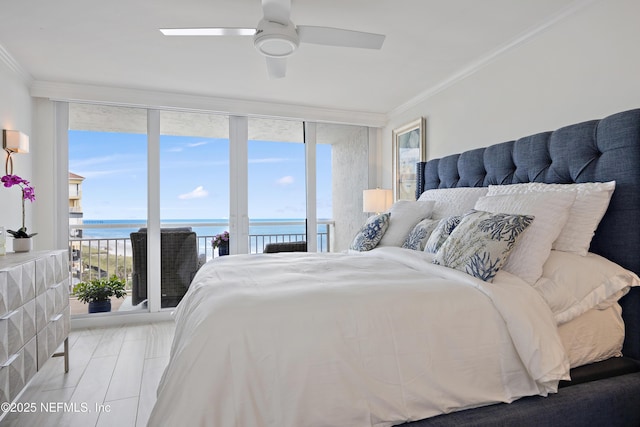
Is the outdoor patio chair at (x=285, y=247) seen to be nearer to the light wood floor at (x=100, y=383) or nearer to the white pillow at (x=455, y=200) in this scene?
the light wood floor at (x=100, y=383)

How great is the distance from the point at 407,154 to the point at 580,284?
2878mm

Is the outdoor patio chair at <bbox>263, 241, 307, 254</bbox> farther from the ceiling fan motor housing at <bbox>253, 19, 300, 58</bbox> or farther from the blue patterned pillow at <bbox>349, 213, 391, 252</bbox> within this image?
the ceiling fan motor housing at <bbox>253, 19, 300, 58</bbox>

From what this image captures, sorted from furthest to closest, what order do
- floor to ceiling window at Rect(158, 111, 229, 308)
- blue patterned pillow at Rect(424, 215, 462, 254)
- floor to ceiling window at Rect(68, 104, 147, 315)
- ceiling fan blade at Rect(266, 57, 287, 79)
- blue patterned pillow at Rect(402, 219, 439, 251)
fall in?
floor to ceiling window at Rect(158, 111, 229, 308), floor to ceiling window at Rect(68, 104, 147, 315), blue patterned pillow at Rect(402, 219, 439, 251), ceiling fan blade at Rect(266, 57, 287, 79), blue patterned pillow at Rect(424, 215, 462, 254)

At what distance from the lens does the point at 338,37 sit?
2.11 m

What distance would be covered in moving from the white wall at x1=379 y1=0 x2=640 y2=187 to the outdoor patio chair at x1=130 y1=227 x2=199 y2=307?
3048 mm

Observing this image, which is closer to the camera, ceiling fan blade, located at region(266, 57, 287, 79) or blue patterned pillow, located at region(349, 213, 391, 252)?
ceiling fan blade, located at region(266, 57, 287, 79)

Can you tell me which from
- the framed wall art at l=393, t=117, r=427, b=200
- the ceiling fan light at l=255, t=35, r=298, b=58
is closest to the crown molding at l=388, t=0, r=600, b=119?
the framed wall art at l=393, t=117, r=427, b=200

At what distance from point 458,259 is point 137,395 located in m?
2.14

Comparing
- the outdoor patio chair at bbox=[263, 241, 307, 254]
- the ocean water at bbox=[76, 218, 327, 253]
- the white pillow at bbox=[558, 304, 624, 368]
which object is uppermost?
the ocean water at bbox=[76, 218, 327, 253]

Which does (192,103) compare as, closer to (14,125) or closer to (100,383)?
(14,125)

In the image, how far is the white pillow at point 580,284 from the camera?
1.55m

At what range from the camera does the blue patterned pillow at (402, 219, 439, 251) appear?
8.16 feet

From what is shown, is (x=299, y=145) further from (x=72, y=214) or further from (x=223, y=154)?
(x=72, y=214)

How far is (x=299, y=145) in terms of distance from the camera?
4.59 meters
